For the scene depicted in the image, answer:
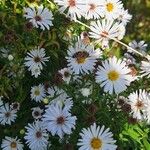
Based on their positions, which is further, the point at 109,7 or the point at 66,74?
the point at 109,7

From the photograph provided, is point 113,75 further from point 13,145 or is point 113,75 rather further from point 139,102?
point 13,145

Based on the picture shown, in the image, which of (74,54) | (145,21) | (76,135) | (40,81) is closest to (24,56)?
(40,81)

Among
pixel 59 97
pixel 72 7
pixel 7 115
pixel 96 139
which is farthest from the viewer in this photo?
pixel 72 7

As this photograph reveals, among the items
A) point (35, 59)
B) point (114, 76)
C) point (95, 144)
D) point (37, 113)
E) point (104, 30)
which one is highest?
point (104, 30)

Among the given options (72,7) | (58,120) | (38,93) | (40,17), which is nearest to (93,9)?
(72,7)

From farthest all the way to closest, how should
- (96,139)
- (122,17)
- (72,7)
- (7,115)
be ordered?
(122,17)
(72,7)
(7,115)
(96,139)

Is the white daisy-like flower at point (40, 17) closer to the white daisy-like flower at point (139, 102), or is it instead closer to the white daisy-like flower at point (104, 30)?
the white daisy-like flower at point (104, 30)
